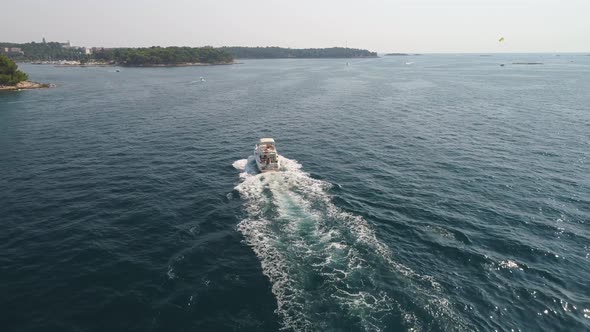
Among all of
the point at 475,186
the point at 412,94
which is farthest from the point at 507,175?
the point at 412,94

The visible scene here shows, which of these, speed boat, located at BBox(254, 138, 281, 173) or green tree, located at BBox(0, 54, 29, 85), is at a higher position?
green tree, located at BBox(0, 54, 29, 85)

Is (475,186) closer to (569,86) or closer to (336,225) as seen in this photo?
(336,225)

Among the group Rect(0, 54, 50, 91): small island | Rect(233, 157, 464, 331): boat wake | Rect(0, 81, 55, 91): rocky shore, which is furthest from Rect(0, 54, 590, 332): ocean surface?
Rect(0, 54, 50, 91): small island

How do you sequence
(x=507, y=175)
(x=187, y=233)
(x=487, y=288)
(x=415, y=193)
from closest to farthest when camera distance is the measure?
(x=487, y=288), (x=187, y=233), (x=415, y=193), (x=507, y=175)

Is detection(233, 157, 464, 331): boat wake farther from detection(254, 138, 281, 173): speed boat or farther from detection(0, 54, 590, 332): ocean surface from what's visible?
detection(254, 138, 281, 173): speed boat

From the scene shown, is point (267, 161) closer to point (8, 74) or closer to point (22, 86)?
point (22, 86)
